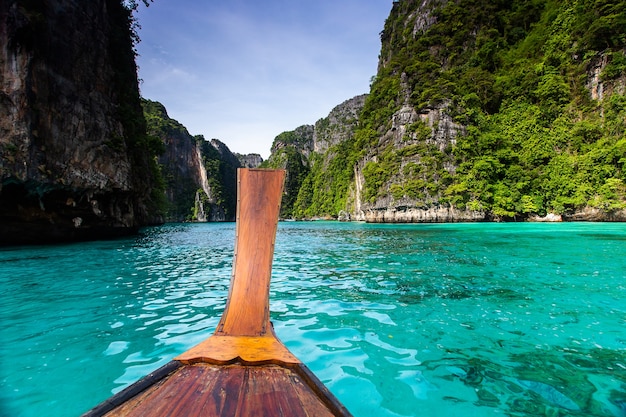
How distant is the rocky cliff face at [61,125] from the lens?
474 inches

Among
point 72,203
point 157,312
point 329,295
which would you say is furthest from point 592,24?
point 72,203

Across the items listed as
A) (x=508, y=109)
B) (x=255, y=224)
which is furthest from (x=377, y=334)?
(x=508, y=109)

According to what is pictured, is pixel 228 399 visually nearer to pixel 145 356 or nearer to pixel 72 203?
pixel 145 356

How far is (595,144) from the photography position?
30.6m

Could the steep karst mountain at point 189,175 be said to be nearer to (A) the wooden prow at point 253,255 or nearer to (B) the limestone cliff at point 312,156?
(B) the limestone cliff at point 312,156

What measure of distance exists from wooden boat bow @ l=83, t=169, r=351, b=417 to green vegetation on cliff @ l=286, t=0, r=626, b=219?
36.9m

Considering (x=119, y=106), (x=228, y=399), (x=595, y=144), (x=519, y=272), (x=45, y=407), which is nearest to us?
(x=228, y=399)

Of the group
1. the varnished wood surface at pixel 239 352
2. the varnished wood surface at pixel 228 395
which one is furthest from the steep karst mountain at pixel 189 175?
the varnished wood surface at pixel 228 395

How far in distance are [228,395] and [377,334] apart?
261cm

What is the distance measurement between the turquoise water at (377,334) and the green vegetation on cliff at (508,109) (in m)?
31.4

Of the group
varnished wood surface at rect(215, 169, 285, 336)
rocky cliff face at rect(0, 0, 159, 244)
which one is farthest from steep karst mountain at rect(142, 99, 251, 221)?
varnished wood surface at rect(215, 169, 285, 336)

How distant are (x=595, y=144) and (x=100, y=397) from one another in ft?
141

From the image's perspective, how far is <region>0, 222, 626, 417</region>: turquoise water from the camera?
2471 mm

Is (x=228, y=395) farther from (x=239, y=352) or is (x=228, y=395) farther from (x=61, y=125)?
(x=61, y=125)
